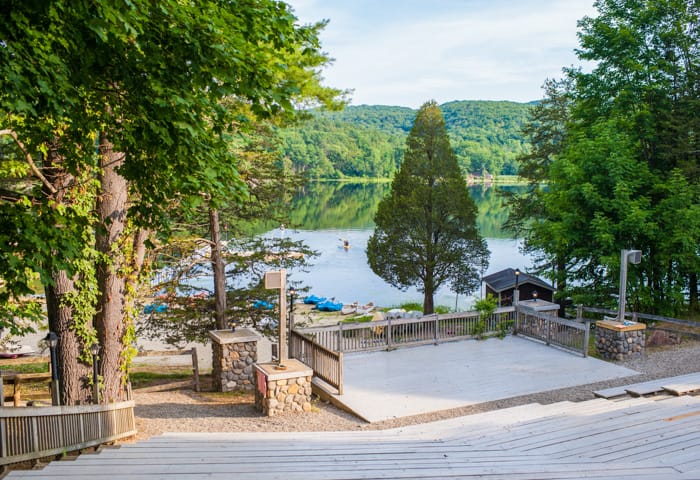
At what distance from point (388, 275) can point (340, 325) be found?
1149cm

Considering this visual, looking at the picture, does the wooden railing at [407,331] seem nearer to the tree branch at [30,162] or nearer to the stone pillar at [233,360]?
the stone pillar at [233,360]

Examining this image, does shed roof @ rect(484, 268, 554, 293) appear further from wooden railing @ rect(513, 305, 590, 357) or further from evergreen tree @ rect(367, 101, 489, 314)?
wooden railing @ rect(513, 305, 590, 357)

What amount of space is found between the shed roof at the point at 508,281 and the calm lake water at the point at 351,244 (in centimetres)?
363

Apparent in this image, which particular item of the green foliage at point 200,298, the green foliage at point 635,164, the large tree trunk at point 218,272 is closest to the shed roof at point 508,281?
the green foliage at point 635,164

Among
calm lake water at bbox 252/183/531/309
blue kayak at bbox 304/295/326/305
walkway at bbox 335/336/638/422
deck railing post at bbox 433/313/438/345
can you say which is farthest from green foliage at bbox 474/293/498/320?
blue kayak at bbox 304/295/326/305

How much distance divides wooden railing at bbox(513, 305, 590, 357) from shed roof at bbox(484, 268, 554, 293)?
1044 cm

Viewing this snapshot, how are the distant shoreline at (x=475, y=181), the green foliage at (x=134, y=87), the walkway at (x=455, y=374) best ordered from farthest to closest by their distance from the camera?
the distant shoreline at (x=475, y=181)
the walkway at (x=455, y=374)
the green foliage at (x=134, y=87)

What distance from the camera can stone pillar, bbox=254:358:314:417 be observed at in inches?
357

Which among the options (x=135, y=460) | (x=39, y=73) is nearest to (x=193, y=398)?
(x=135, y=460)

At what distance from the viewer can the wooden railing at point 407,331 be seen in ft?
39.9

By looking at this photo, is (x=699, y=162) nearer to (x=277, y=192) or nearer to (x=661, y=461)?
(x=277, y=192)

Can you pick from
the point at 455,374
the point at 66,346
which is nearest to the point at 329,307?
the point at 455,374

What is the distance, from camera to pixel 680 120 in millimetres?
17297

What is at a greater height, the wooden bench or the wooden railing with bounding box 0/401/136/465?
the wooden railing with bounding box 0/401/136/465
